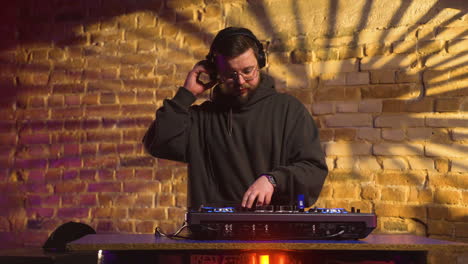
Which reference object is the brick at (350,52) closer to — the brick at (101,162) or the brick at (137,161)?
the brick at (137,161)

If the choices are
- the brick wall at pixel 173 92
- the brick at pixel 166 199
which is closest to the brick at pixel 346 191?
the brick wall at pixel 173 92

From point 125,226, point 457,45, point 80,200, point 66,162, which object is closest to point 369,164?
point 457,45

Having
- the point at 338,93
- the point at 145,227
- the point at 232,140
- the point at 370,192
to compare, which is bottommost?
the point at 145,227

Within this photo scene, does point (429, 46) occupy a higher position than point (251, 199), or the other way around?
point (429, 46)

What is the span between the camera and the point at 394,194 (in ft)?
9.23

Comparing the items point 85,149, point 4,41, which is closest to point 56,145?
Answer: point 85,149

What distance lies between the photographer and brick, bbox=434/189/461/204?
106 inches

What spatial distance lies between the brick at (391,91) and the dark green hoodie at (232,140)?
2.89ft

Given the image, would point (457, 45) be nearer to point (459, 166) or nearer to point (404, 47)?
point (404, 47)

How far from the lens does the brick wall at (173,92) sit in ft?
9.10

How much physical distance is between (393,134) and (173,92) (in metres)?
1.36

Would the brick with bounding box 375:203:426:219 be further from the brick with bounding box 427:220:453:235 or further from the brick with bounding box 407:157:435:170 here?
the brick with bounding box 407:157:435:170

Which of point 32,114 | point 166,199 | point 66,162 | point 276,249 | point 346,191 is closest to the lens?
point 276,249

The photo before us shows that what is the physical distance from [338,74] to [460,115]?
68 cm
